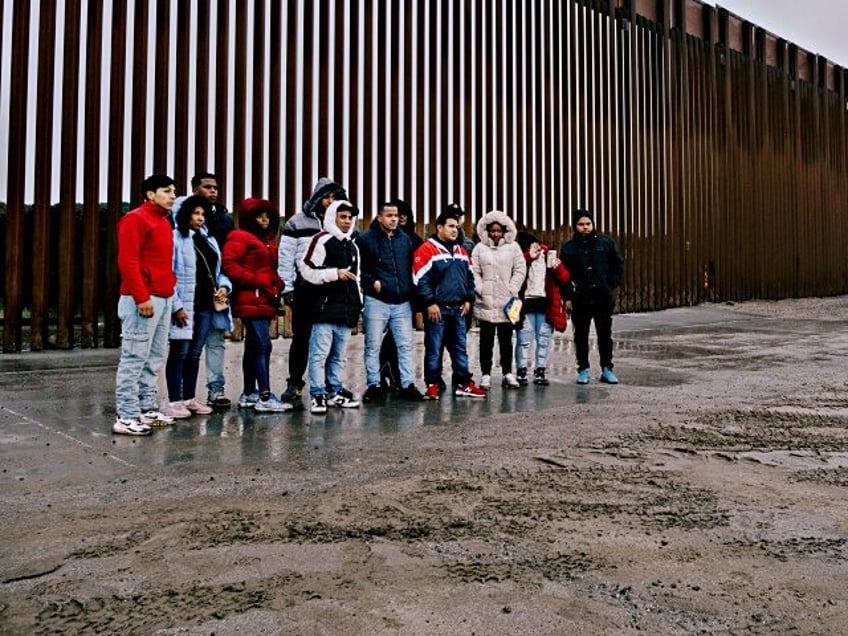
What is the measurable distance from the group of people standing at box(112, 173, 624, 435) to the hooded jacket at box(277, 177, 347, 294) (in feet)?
0.04

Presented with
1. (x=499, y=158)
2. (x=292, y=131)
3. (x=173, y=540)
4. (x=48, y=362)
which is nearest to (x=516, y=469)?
(x=173, y=540)

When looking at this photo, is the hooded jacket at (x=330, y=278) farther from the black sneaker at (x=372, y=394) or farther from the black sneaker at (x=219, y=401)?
the black sneaker at (x=219, y=401)

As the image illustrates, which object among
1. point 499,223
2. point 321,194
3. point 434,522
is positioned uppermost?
point 321,194

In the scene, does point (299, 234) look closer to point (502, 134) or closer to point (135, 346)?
point (135, 346)

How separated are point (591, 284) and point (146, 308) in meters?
4.31

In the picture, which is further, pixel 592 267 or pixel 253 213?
pixel 592 267

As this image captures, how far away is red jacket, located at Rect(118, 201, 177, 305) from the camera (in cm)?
489

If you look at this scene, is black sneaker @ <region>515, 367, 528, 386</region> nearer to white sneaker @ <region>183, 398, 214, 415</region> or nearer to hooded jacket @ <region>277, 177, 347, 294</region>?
hooded jacket @ <region>277, 177, 347, 294</region>

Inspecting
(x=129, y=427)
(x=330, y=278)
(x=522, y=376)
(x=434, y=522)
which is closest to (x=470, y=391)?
(x=522, y=376)

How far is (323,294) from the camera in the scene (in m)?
5.85

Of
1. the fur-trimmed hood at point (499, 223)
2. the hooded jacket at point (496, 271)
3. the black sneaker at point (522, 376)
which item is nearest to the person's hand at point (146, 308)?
the hooded jacket at point (496, 271)

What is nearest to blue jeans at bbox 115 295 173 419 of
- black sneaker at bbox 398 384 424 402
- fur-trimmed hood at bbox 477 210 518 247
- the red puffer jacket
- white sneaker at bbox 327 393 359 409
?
white sneaker at bbox 327 393 359 409

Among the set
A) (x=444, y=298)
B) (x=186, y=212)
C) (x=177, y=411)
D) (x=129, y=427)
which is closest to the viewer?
(x=129, y=427)

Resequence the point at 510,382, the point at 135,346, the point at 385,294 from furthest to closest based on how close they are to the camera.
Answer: the point at 510,382
the point at 385,294
the point at 135,346
